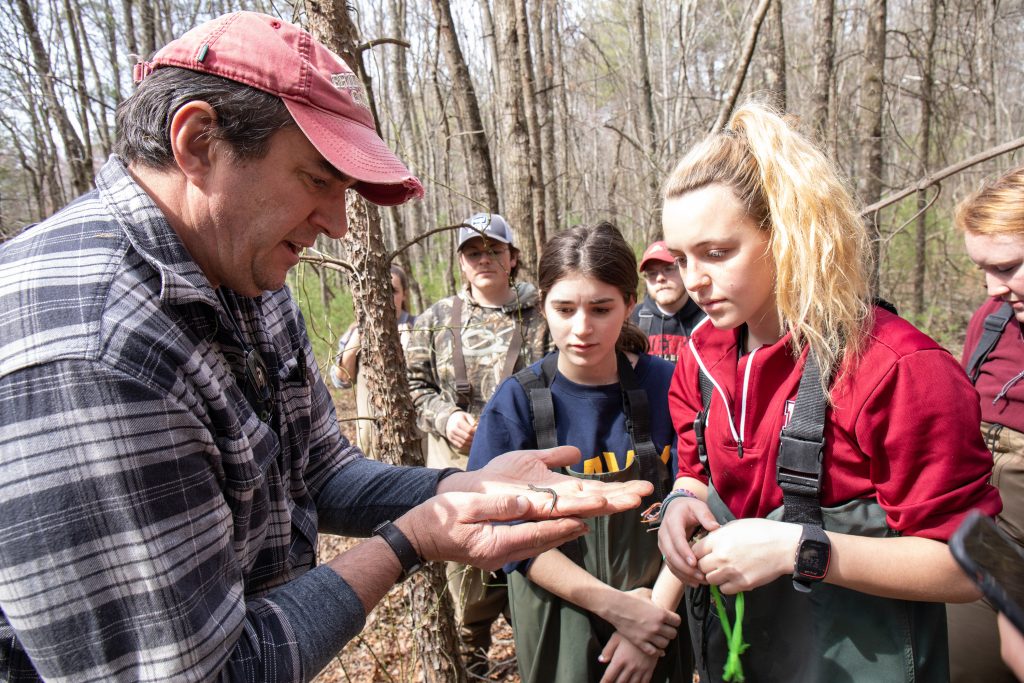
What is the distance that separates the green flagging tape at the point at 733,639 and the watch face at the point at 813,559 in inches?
9.8

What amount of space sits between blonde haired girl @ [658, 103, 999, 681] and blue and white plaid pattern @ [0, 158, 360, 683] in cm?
107

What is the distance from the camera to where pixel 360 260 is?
2.36 metres

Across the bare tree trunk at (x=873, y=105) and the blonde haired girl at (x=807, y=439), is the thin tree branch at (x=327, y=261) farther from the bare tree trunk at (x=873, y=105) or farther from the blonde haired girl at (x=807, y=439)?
the bare tree trunk at (x=873, y=105)

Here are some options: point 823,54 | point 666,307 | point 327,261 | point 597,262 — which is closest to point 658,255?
point 666,307

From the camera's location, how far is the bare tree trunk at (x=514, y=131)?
4.62m

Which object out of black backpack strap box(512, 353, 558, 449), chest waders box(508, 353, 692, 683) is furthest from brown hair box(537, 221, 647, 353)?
chest waders box(508, 353, 692, 683)

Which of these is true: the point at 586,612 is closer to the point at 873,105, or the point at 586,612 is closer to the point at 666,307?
the point at 666,307

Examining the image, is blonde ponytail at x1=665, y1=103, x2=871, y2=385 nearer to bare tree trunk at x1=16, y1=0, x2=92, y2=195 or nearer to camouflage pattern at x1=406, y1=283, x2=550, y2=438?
camouflage pattern at x1=406, y1=283, x2=550, y2=438

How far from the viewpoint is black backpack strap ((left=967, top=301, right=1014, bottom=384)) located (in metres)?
2.40

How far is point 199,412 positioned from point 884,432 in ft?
4.75

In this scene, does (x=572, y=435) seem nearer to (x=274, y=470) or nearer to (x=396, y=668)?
(x=274, y=470)

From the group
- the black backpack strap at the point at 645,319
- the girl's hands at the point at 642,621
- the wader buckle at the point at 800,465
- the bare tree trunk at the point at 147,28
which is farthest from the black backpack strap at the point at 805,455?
the bare tree trunk at the point at 147,28

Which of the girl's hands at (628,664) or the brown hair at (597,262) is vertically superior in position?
the brown hair at (597,262)

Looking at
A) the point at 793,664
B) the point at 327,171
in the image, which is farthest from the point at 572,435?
the point at 327,171
